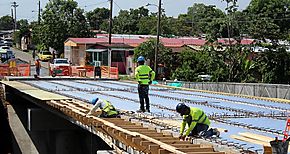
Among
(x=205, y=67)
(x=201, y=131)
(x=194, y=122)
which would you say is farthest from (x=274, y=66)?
(x=194, y=122)

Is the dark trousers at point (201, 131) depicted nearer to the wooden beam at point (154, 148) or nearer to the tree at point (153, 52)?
the wooden beam at point (154, 148)

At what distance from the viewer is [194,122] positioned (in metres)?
11.6

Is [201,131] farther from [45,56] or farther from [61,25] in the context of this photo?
[61,25]

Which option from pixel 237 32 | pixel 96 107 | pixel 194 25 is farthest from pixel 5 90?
pixel 194 25

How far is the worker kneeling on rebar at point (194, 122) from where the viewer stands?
11278 mm

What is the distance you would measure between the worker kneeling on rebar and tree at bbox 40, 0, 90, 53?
2660 inches

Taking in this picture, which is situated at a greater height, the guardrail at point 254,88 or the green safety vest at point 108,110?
the green safety vest at point 108,110

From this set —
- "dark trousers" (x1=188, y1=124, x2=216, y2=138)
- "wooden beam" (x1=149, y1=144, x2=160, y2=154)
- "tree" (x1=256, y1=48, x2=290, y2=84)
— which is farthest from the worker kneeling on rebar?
"tree" (x1=256, y1=48, x2=290, y2=84)

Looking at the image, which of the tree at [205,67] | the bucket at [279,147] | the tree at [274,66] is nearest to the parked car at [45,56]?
the tree at [205,67]

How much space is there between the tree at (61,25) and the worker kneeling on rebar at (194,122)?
2660 inches

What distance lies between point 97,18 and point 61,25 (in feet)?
181

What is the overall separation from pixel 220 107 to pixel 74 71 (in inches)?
1096

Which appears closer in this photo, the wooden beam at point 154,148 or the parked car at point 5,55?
the wooden beam at point 154,148

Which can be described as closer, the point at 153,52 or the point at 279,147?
the point at 279,147
